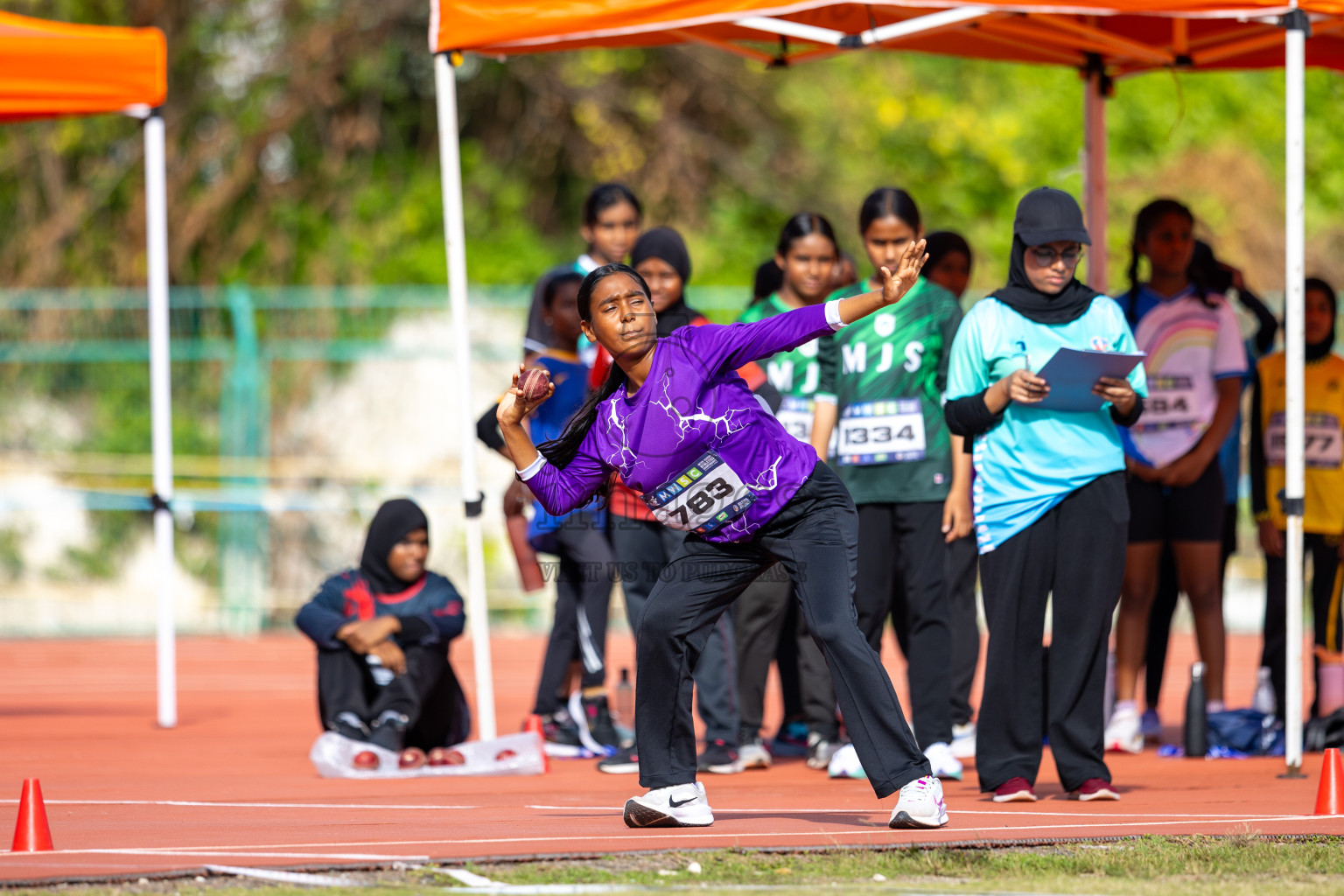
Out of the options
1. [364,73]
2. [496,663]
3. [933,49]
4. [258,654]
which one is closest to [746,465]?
[933,49]

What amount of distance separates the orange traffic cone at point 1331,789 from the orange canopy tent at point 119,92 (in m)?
5.60

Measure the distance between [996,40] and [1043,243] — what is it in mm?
2738

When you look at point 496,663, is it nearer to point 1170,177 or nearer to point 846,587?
point 846,587

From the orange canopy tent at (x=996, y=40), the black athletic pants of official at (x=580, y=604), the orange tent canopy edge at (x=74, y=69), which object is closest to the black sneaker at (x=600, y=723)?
the black athletic pants of official at (x=580, y=604)

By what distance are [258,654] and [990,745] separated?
8740mm

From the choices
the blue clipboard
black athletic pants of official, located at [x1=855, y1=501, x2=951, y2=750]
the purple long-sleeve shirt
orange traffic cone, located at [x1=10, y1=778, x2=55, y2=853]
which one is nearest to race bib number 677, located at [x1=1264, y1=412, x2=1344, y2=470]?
black athletic pants of official, located at [x1=855, y1=501, x2=951, y2=750]

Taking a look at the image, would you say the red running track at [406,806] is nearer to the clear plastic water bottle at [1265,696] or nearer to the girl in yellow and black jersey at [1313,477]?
the clear plastic water bottle at [1265,696]

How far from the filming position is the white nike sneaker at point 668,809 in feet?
16.6

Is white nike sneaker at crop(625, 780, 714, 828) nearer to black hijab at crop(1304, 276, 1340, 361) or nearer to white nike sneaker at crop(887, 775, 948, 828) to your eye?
white nike sneaker at crop(887, 775, 948, 828)

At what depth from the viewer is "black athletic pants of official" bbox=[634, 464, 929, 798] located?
4.92 metres

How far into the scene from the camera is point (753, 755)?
22.8 feet

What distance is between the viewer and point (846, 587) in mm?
5023

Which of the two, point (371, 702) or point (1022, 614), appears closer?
point (1022, 614)

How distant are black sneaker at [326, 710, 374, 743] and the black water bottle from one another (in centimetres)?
349
